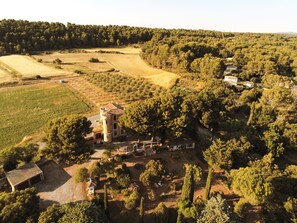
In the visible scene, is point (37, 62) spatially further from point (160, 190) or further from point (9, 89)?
point (160, 190)

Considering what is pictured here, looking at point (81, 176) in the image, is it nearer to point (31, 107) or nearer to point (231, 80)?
point (31, 107)

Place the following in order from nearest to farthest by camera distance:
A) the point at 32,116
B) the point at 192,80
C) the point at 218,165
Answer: the point at 218,165 → the point at 32,116 → the point at 192,80

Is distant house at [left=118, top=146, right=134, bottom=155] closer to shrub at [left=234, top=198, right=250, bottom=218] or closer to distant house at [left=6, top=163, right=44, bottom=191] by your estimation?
distant house at [left=6, top=163, right=44, bottom=191]

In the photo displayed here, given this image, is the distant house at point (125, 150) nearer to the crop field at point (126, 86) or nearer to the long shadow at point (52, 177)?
the long shadow at point (52, 177)

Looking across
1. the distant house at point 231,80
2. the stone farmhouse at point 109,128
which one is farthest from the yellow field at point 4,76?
the distant house at point 231,80

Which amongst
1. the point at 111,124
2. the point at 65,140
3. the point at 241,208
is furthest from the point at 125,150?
the point at 241,208

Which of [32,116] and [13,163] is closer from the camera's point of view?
[13,163]

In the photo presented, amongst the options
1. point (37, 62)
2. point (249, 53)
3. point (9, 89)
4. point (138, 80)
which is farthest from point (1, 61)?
point (249, 53)
